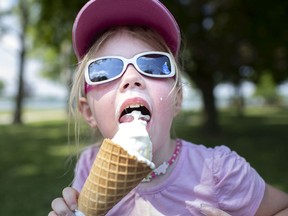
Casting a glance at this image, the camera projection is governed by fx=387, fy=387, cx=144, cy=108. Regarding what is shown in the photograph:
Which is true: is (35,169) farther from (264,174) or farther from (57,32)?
(264,174)

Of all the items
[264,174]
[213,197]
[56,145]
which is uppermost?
[213,197]

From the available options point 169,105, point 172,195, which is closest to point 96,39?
point 169,105

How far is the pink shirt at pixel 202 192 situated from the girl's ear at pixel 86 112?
0.37 meters

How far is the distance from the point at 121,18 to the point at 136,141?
656 millimetres

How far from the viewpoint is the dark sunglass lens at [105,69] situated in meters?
1.57

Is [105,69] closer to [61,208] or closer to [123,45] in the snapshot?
[123,45]

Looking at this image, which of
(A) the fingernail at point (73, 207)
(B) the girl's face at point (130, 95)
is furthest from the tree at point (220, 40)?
(A) the fingernail at point (73, 207)

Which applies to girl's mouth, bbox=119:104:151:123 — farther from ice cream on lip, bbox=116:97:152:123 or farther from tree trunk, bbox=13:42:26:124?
tree trunk, bbox=13:42:26:124

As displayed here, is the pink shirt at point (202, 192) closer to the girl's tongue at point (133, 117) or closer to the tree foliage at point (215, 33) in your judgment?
the girl's tongue at point (133, 117)

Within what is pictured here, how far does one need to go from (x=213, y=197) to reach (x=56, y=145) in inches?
403

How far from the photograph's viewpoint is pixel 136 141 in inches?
52.6

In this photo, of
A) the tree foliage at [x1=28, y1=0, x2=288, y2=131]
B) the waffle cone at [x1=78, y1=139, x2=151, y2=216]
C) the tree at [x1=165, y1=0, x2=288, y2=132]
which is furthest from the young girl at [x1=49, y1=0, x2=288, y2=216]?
the tree at [x1=165, y1=0, x2=288, y2=132]

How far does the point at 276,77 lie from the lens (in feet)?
60.5

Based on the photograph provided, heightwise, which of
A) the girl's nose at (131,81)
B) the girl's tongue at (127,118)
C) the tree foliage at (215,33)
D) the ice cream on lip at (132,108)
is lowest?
the girl's tongue at (127,118)
